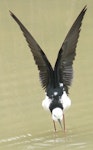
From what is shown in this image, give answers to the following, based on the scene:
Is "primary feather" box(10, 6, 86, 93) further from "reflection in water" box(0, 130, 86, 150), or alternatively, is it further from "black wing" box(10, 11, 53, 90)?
"reflection in water" box(0, 130, 86, 150)

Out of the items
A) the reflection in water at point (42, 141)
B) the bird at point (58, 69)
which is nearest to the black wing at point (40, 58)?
the bird at point (58, 69)

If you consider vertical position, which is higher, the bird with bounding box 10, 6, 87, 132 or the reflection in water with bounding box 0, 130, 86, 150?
the bird with bounding box 10, 6, 87, 132

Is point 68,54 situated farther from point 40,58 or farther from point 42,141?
point 42,141

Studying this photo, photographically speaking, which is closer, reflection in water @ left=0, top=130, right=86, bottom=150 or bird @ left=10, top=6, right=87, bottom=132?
bird @ left=10, top=6, right=87, bottom=132

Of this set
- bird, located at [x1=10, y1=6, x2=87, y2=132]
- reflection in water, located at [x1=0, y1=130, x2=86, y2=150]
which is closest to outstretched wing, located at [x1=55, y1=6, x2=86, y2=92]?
bird, located at [x1=10, y1=6, x2=87, y2=132]

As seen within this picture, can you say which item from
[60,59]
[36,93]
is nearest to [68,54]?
[60,59]

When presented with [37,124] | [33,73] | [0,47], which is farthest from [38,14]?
[37,124]
